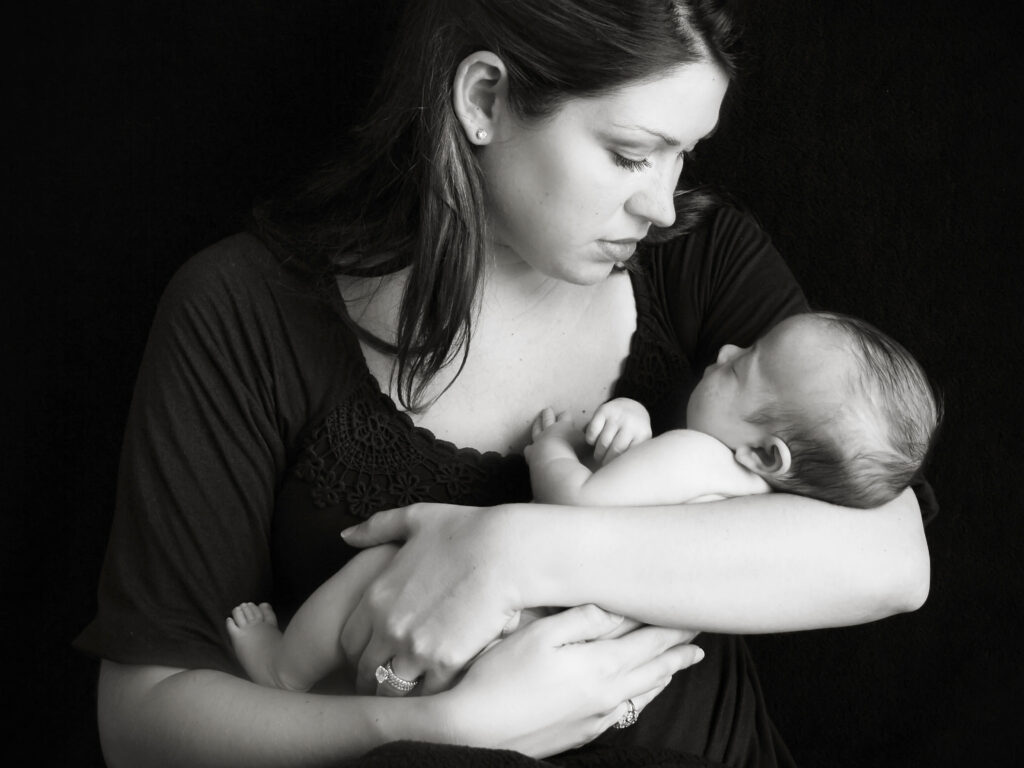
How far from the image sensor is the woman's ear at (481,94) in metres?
1.43

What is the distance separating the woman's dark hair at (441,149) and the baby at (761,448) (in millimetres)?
258

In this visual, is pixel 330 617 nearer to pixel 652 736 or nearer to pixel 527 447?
pixel 527 447

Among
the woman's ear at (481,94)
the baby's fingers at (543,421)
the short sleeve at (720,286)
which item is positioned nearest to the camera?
the woman's ear at (481,94)

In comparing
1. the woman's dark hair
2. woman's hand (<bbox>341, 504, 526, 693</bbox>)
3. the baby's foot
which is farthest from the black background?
woman's hand (<bbox>341, 504, 526, 693</bbox>)

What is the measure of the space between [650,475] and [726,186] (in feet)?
2.45

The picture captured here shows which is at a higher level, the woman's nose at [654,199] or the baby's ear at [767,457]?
the woman's nose at [654,199]

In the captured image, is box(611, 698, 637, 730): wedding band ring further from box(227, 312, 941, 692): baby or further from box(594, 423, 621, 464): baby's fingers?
box(594, 423, 621, 464): baby's fingers

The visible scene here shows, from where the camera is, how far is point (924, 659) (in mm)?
1932

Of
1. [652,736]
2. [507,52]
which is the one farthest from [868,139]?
[652,736]

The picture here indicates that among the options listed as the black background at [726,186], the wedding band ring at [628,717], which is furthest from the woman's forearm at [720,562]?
the black background at [726,186]

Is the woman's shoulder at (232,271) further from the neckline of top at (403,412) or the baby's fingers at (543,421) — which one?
the baby's fingers at (543,421)

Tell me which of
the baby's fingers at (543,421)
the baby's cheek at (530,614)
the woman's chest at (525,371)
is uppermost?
the woman's chest at (525,371)

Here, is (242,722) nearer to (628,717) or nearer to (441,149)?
(628,717)

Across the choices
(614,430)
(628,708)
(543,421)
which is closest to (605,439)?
(614,430)
